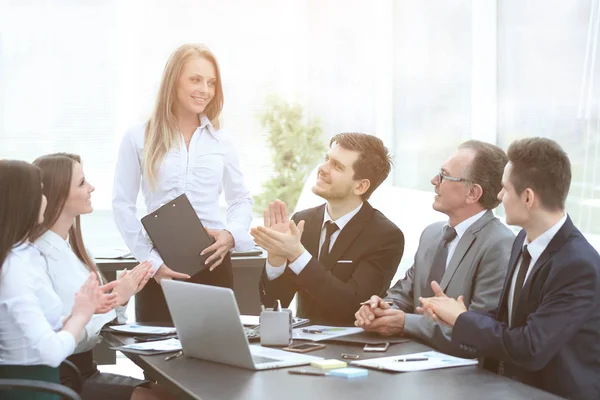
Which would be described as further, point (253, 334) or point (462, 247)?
point (462, 247)

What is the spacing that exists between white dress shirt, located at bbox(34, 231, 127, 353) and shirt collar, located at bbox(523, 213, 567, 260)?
1553mm

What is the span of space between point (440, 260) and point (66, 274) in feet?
4.53

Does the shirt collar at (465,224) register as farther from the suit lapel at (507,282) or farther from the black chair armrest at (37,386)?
the black chair armrest at (37,386)

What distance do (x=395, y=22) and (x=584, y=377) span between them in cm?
649

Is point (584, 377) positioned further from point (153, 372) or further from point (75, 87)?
point (75, 87)

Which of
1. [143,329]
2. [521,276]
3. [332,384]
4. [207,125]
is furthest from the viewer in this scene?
[207,125]

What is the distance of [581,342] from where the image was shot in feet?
8.54

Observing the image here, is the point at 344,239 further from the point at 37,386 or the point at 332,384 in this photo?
the point at 37,386

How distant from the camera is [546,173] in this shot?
2723 mm

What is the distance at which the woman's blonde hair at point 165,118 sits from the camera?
150 inches

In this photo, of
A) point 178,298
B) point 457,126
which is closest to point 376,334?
point 178,298

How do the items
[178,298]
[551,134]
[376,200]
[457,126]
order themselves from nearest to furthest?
[178,298] → [551,134] → [457,126] → [376,200]

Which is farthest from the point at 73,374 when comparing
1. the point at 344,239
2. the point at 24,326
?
the point at 344,239

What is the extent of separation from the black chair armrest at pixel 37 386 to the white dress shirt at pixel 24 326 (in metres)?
0.15
